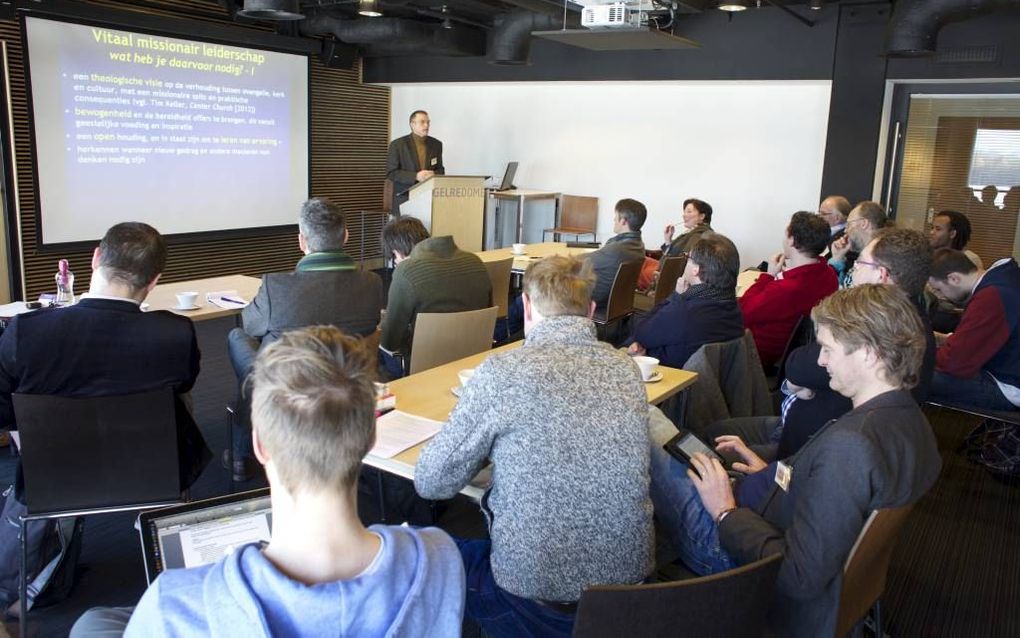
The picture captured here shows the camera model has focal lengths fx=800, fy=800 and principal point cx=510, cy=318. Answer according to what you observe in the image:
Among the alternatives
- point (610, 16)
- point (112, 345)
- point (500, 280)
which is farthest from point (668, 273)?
point (112, 345)

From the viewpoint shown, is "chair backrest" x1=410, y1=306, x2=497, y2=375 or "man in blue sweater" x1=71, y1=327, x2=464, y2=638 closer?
"man in blue sweater" x1=71, y1=327, x2=464, y2=638

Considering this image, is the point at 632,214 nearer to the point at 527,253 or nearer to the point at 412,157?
the point at 527,253

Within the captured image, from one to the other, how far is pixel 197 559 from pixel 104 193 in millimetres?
6381

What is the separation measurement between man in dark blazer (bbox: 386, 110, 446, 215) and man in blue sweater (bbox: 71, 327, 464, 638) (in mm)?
7744

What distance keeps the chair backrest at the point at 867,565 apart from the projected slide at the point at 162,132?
6845 mm

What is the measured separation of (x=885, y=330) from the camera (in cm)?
194

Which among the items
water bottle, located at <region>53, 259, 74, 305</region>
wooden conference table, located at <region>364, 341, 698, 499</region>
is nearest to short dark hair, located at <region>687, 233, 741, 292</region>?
wooden conference table, located at <region>364, 341, 698, 499</region>

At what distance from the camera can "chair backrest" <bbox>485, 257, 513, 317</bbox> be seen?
4980mm

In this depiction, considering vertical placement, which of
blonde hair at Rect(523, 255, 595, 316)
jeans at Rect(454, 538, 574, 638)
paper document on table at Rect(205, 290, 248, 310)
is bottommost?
jeans at Rect(454, 538, 574, 638)

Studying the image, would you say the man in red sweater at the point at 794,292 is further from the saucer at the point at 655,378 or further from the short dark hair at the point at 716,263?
the saucer at the point at 655,378

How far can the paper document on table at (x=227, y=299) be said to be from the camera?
159 inches

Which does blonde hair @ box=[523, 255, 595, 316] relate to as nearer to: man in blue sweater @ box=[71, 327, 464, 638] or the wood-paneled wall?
man in blue sweater @ box=[71, 327, 464, 638]

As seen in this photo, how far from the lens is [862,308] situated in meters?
1.99

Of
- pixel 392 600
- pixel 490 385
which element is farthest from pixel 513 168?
pixel 392 600
